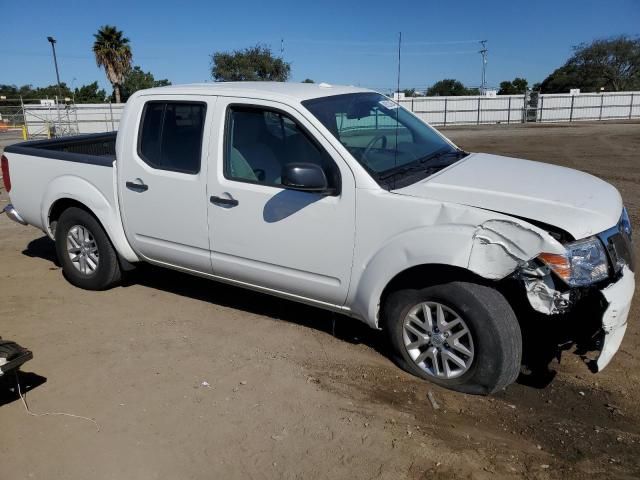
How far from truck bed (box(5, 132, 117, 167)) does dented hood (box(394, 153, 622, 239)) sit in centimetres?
302

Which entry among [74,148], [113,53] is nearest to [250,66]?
[113,53]

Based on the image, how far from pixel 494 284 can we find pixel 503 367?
0.50 metres

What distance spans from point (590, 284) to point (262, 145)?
241cm

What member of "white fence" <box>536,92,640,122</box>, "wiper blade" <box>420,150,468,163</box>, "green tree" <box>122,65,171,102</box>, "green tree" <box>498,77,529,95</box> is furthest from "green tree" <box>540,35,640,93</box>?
"wiper blade" <box>420,150,468,163</box>

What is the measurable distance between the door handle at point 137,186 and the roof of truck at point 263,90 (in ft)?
2.55

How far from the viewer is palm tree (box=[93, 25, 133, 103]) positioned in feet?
152

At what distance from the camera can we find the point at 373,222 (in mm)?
3646

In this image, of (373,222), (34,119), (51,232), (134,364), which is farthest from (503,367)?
(34,119)

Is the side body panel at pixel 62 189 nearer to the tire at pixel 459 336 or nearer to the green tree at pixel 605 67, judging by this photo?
the tire at pixel 459 336

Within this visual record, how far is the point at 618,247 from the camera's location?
3383mm

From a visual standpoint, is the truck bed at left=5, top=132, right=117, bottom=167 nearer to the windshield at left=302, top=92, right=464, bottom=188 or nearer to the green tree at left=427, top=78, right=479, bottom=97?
the windshield at left=302, top=92, right=464, bottom=188

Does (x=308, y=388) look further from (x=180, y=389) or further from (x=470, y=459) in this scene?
(x=470, y=459)

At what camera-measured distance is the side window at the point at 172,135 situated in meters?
4.45

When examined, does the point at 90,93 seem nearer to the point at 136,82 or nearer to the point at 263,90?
the point at 136,82
